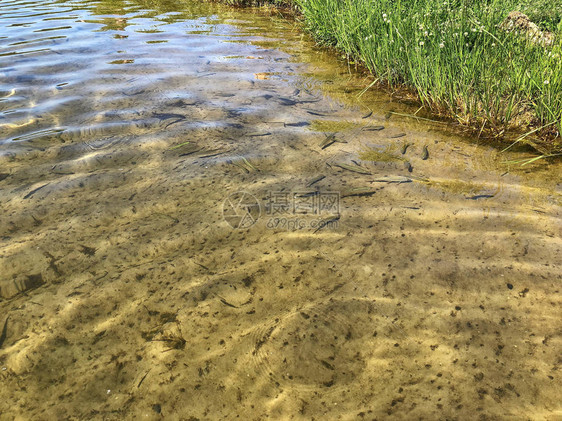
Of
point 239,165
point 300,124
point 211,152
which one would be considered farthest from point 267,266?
point 300,124

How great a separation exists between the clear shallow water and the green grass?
0.39m

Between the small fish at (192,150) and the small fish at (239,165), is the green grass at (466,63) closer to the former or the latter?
the small fish at (239,165)

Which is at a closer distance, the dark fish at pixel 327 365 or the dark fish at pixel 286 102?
the dark fish at pixel 327 365

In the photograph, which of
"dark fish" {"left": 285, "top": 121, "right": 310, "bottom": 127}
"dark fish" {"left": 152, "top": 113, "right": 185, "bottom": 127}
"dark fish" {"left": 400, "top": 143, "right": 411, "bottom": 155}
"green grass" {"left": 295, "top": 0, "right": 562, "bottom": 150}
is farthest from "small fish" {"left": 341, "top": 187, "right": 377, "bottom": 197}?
"dark fish" {"left": 152, "top": 113, "right": 185, "bottom": 127}

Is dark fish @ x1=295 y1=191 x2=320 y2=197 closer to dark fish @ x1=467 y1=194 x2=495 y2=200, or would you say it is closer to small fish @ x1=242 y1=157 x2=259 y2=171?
small fish @ x1=242 y1=157 x2=259 y2=171

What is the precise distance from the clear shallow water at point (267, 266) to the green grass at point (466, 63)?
39 centimetres

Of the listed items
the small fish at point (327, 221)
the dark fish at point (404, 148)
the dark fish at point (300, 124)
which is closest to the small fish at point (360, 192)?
the small fish at point (327, 221)

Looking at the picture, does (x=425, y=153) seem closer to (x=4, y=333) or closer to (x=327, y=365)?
(x=327, y=365)

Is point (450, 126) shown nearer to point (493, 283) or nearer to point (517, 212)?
point (517, 212)

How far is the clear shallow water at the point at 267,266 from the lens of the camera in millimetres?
1698

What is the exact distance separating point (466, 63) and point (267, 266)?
292 centimetres

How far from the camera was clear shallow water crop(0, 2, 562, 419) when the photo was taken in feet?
5.57

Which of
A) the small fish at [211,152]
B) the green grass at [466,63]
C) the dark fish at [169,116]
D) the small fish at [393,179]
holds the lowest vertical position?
the small fish at [393,179]

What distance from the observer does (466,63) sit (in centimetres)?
388
